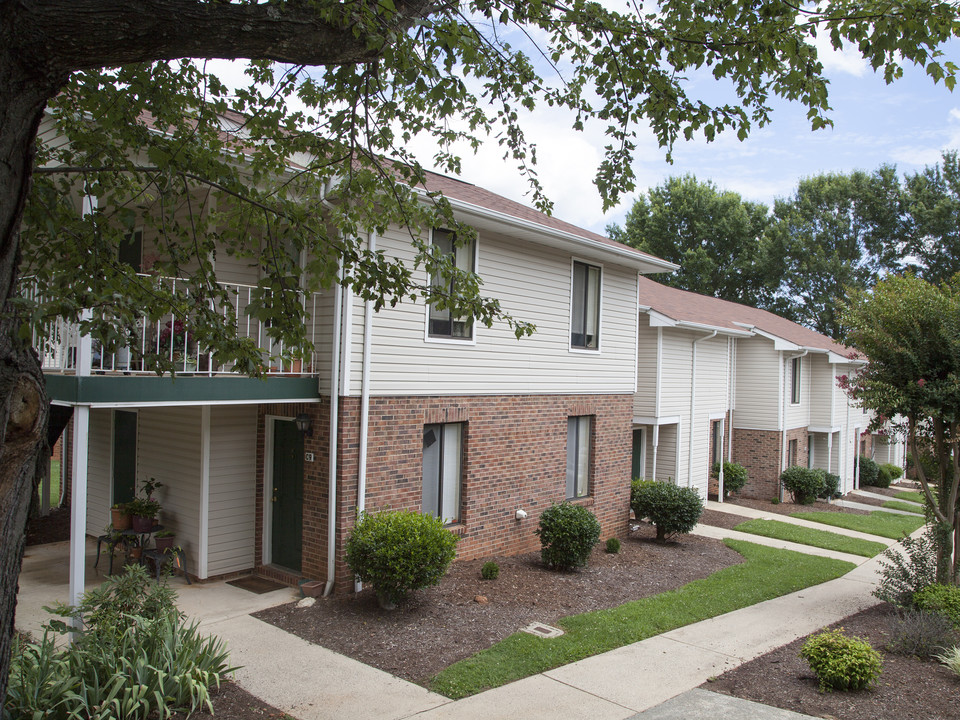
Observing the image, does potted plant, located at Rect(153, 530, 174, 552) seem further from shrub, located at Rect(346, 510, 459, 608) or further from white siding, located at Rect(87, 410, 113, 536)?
shrub, located at Rect(346, 510, 459, 608)

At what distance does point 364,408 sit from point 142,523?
373 centimetres

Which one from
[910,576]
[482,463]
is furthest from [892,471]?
[482,463]

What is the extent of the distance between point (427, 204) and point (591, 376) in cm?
545

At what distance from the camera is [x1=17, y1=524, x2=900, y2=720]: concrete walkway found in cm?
632

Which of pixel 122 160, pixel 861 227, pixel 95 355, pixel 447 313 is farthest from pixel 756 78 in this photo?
pixel 861 227

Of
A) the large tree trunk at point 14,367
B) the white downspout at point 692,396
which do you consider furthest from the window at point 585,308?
the large tree trunk at point 14,367

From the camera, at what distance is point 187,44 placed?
12.8 ft

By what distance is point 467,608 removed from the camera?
9.16 meters

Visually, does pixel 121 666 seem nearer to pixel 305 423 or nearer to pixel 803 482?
pixel 305 423

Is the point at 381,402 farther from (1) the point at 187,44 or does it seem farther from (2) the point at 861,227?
(2) the point at 861,227

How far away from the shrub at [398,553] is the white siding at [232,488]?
2281mm

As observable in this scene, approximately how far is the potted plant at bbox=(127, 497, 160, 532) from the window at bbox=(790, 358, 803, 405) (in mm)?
19968

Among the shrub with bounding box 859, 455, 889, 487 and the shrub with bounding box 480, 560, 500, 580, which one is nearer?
the shrub with bounding box 480, 560, 500, 580

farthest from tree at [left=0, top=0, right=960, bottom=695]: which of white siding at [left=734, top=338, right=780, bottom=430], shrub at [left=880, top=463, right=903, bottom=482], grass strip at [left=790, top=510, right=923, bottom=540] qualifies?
shrub at [left=880, top=463, right=903, bottom=482]
